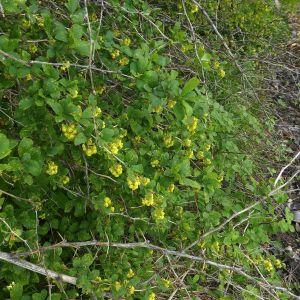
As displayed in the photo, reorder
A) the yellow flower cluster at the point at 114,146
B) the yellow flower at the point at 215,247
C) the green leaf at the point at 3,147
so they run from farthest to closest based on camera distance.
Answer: the yellow flower at the point at 215,247 < the yellow flower cluster at the point at 114,146 < the green leaf at the point at 3,147

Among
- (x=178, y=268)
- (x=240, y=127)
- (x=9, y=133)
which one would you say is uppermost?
(x=9, y=133)

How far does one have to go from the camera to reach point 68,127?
5.85 ft

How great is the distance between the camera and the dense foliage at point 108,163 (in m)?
1.83

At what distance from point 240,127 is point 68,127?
1920 mm

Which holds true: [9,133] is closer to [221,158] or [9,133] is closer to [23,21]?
[23,21]

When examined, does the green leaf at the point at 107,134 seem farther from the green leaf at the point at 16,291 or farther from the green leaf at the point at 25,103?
the green leaf at the point at 16,291

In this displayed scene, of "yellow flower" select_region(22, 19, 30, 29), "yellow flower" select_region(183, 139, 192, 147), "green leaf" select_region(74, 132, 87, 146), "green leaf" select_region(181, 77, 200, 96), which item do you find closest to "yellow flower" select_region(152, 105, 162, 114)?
"green leaf" select_region(181, 77, 200, 96)

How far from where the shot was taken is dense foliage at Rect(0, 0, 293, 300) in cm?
183

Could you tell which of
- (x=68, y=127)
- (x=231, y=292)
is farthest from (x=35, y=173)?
(x=231, y=292)

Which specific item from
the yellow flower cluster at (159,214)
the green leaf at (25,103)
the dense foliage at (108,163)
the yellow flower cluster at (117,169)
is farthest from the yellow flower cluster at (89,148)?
the yellow flower cluster at (159,214)

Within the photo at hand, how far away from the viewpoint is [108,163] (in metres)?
1.94

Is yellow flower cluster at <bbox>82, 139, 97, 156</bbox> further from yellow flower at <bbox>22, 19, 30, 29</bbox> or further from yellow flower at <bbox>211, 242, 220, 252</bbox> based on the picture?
yellow flower at <bbox>211, 242, 220, 252</bbox>

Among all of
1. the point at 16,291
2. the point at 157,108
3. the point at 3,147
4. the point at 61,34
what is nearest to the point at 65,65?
the point at 61,34

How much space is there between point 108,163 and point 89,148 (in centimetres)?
13
